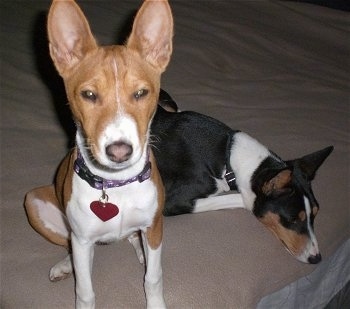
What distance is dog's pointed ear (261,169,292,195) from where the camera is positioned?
7.39 ft

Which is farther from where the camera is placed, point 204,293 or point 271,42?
point 271,42

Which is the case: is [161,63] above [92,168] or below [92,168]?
above

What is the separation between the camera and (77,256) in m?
1.76

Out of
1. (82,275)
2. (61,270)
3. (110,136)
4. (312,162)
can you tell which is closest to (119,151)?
(110,136)

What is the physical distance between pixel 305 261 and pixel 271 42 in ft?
6.58

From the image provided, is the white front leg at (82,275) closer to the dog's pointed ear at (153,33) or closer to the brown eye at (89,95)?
the brown eye at (89,95)

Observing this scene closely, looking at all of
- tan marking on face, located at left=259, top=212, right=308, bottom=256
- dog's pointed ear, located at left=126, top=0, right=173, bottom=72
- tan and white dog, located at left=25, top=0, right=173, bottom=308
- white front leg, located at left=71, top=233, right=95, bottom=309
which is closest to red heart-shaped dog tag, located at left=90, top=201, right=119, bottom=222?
tan and white dog, located at left=25, top=0, right=173, bottom=308

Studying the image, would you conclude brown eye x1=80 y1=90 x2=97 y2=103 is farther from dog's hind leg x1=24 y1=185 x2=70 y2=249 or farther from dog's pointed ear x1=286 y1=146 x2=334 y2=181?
dog's pointed ear x1=286 y1=146 x2=334 y2=181

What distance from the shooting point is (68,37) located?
162 centimetres

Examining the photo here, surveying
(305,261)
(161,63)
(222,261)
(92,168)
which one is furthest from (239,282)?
(161,63)

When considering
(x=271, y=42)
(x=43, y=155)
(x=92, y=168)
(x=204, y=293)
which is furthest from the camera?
(x=271, y=42)

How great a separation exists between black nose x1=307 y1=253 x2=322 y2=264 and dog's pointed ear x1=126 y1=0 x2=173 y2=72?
1.14 m

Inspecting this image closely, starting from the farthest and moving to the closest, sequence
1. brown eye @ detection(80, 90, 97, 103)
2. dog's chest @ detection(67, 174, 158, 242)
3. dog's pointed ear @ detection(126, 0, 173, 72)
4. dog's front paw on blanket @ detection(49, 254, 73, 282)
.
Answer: dog's front paw on blanket @ detection(49, 254, 73, 282), dog's chest @ detection(67, 174, 158, 242), dog's pointed ear @ detection(126, 0, 173, 72), brown eye @ detection(80, 90, 97, 103)

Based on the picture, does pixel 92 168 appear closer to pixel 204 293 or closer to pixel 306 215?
pixel 204 293
